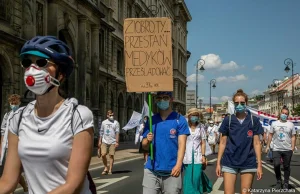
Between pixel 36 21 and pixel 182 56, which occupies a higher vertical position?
pixel 182 56

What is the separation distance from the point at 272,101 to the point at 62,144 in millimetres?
151849

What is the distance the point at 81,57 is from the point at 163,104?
24.2 metres

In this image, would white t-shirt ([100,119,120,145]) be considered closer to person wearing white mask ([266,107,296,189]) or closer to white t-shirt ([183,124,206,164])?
person wearing white mask ([266,107,296,189])

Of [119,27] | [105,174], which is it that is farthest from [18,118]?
[119,27]

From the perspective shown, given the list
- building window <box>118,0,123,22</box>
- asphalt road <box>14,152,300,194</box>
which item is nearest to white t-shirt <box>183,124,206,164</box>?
asphalt road <box>14,152,300,194</box>

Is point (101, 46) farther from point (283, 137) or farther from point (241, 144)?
point (241, 144)

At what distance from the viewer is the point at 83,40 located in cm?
3025

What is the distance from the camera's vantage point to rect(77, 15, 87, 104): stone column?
1168 inches

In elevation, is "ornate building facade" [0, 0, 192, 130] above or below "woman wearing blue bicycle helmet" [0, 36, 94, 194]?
above

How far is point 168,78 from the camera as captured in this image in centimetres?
669

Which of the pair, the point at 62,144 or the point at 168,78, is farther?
the point at 168,78

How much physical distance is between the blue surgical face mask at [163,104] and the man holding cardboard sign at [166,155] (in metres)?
0.12

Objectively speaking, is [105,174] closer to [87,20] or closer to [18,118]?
[18,118]

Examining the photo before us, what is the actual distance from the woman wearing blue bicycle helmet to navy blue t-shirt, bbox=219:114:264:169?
4.36 m
